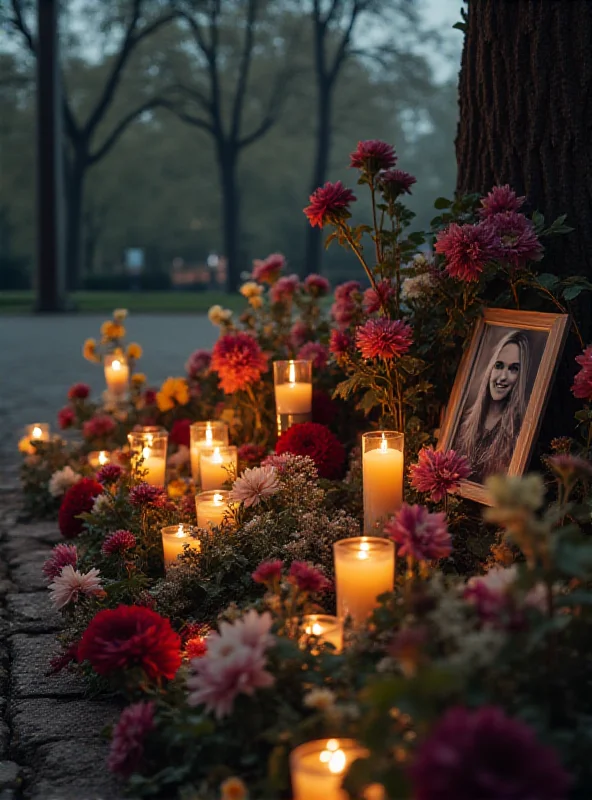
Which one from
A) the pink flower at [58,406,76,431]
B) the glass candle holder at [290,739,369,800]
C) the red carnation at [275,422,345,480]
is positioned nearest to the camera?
the glass candle holder at [290,739,369,800]

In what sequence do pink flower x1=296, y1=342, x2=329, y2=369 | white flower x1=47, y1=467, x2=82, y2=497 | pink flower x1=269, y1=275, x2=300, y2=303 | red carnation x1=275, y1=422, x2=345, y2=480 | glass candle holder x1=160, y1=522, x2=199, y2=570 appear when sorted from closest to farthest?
1. glass candle holder x1=160, y1=522, x2=199, y2=570
2. red carnation x1=275, y1=422, x2=345, y2=480
3. pink flower x1=296, y1=342, x2=329, y2=369
4. white flower x1=47, y1=467, x2=82, y2=497
5. pink flower x1=269, y1=275, x2=300, y2=303

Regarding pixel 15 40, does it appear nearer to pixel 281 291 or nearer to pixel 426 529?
pixel 281 291

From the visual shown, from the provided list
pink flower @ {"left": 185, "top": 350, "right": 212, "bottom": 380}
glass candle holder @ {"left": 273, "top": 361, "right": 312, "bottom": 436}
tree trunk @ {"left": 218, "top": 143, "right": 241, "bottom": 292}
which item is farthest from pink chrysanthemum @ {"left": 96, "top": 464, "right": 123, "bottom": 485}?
tree trunk @ {"left": 218, "top": 143, "right": 241, "bottom": 292}

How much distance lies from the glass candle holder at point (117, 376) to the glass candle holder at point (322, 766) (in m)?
4.32

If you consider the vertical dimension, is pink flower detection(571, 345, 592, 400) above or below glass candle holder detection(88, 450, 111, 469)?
above

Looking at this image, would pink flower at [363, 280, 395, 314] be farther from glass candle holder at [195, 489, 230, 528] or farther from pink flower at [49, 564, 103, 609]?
pink flower at [49, 564, 103, 609]

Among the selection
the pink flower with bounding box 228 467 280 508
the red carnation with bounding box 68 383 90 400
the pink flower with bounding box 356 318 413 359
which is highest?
the pink flower with bounding box 356 318 413 359

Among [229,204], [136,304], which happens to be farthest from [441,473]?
[229,204]

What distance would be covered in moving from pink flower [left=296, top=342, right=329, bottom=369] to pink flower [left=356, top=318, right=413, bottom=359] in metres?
1.20

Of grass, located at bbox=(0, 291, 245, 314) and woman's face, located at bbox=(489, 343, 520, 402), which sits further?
grass, located at bbox=(0, 291, 245, 314)

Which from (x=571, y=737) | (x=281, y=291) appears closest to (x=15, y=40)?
(x=281, y=291)

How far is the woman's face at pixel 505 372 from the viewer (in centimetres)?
356

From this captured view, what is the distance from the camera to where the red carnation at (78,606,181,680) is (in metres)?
2.41

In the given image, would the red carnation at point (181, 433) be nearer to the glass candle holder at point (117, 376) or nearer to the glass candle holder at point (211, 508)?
the glass candle holder at point (117, 376)
